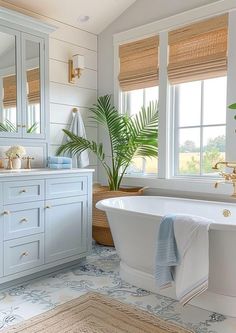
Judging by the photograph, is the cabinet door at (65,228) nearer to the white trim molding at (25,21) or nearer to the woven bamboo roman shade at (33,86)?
the woven bamboo roman shade at (33,86)

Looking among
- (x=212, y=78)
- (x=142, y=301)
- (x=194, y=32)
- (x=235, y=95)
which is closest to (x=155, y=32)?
(x=194, y=32)

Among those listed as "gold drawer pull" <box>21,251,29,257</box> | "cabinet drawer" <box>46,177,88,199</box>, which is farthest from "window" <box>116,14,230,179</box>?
"gold drawer pull" <box>21,251,29,257</box>

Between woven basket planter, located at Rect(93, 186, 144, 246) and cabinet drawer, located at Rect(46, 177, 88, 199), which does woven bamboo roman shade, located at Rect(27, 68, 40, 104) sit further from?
woven basket planter, located at Rect(93, 186, 144, 246)

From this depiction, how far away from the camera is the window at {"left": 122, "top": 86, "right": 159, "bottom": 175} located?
367 cm

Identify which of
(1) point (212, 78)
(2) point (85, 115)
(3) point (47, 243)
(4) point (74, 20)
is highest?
(4) point (74, 20)

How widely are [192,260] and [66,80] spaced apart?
2.48 m

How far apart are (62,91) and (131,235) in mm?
1916

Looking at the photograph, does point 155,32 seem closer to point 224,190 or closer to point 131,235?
point 224,190

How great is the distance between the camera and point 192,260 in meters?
2.04

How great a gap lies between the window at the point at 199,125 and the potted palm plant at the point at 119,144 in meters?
0.28

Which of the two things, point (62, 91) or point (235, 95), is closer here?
point (235, 95)

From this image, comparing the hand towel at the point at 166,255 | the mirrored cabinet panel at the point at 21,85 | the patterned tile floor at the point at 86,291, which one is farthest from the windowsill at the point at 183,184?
the mirrored cabinet panel at the point at 21,85

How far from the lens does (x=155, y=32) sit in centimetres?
345

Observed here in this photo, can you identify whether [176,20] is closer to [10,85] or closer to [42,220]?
[10,85]
